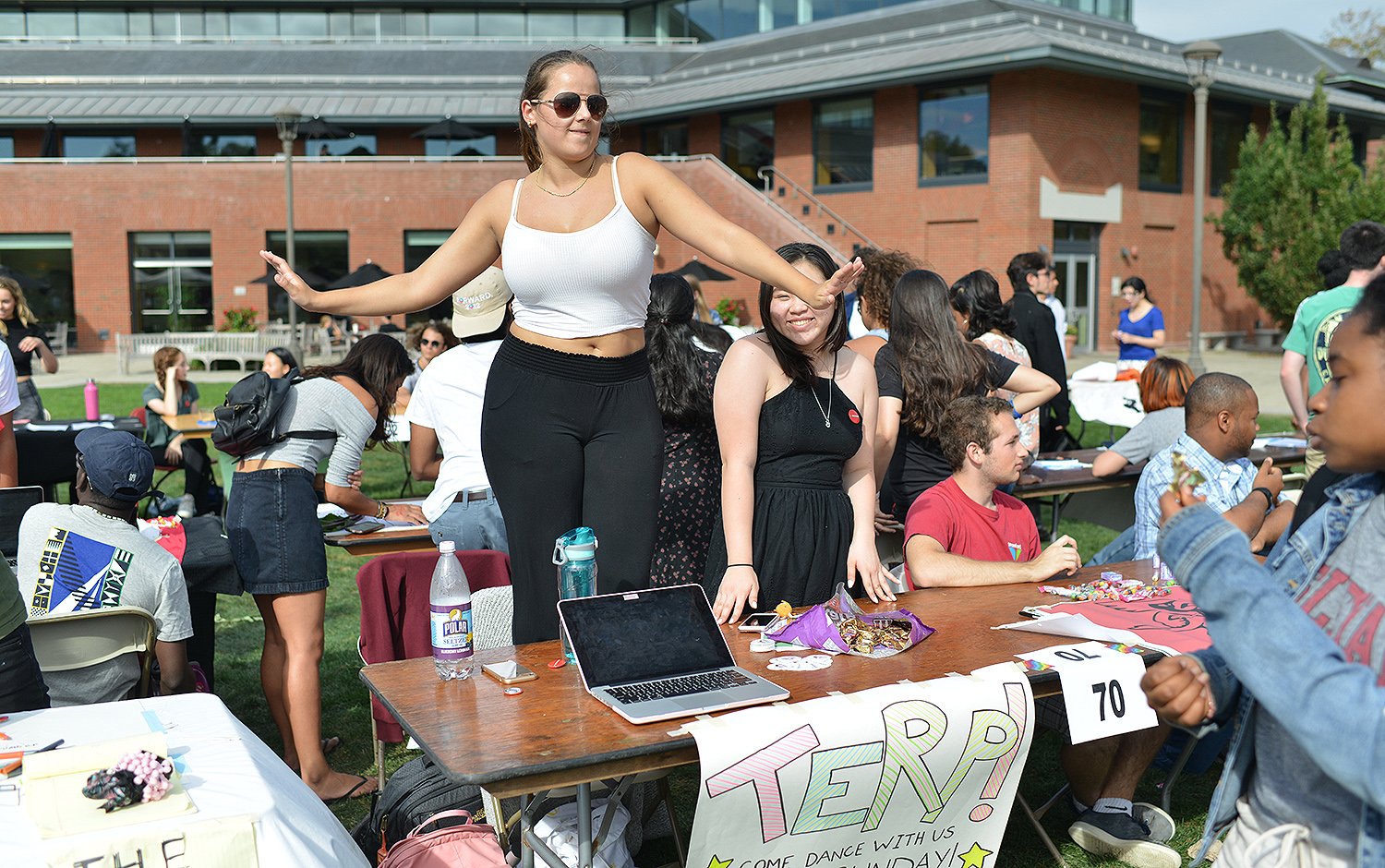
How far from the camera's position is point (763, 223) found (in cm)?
2552

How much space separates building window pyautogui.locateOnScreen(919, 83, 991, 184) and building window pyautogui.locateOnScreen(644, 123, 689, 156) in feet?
25.6

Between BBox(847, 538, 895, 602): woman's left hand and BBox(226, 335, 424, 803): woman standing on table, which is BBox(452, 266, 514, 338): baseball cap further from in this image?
BBox(847, 538, 895, 602): woman's left hand

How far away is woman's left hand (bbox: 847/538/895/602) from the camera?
3370 millimetres

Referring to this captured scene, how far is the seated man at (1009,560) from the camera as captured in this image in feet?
11.4

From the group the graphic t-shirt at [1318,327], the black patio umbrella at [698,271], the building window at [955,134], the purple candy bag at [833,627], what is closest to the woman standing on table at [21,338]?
the purple candy bag at [833,627]

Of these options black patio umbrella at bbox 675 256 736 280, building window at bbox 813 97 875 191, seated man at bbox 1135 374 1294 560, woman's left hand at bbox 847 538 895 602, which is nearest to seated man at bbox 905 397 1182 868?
woman's left hand at bbox 847 538 895 602

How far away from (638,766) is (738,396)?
4.61ft

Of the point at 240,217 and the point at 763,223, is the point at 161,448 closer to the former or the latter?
the point at 763,223

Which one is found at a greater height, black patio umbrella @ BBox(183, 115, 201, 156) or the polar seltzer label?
black patio umbrella @ BBox(183, 115, 201, 156)

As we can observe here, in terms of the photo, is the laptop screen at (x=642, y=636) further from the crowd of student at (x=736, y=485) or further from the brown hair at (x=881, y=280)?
the brown hair at (x=881, y=280)

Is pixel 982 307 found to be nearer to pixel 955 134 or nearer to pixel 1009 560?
pixel 1009 560

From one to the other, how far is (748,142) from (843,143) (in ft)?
10.3

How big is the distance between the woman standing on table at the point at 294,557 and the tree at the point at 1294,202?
2455 centimetres

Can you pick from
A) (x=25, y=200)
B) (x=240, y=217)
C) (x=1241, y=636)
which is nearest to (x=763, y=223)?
(x=240, y=217)
